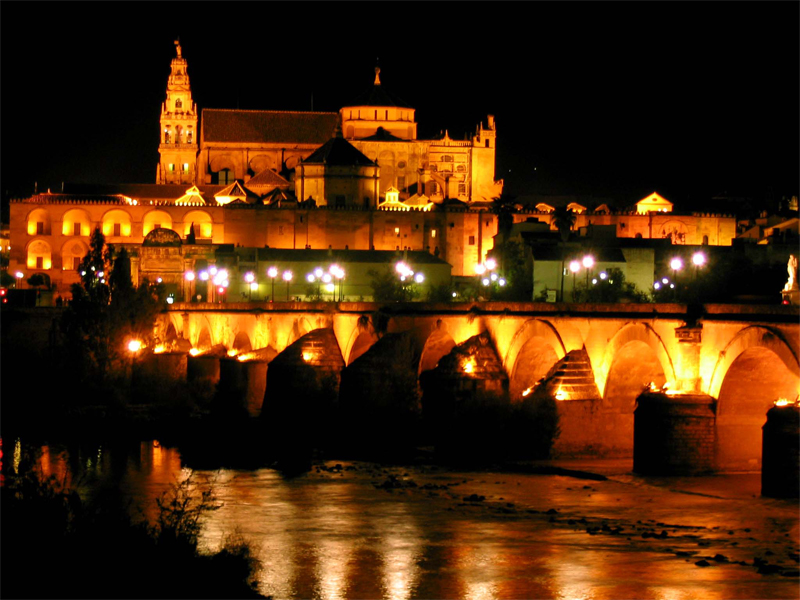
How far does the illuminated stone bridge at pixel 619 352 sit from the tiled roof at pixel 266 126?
54.9 meters

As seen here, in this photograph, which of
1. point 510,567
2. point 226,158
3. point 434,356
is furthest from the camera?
point 226,158

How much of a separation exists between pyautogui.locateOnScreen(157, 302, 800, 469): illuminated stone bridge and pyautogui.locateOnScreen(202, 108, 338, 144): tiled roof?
54888 mm

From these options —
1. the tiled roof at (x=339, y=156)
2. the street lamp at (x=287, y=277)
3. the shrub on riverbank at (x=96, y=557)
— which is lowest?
the shrub on riverbank at (x=96, y=557)

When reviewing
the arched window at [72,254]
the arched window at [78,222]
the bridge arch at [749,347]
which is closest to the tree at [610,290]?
the bridge arch at [749,347]

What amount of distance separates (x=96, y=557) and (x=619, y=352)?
1694cm

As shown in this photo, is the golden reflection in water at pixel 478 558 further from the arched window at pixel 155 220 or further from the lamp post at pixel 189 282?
the arched window at pixel 155 220

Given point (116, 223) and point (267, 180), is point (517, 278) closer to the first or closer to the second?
point (267, 180)

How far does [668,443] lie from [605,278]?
31220 mm

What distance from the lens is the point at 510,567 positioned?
20000 mm

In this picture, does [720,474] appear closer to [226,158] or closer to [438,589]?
[438,589]

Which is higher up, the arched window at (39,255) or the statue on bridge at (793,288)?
the arched window at (39,255)

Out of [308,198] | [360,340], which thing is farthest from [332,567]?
[308,198]

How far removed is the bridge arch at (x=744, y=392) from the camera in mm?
25906

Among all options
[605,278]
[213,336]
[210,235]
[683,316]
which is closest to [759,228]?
[605,278]
